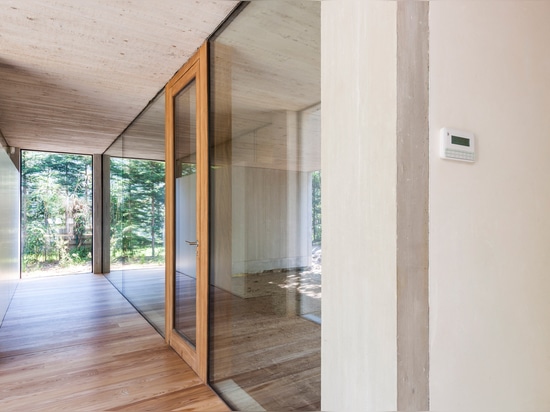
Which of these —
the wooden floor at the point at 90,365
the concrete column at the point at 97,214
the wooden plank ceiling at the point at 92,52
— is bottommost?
the wooden floor at the point at 90,365

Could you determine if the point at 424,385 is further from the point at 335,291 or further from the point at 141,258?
the point at 141,258

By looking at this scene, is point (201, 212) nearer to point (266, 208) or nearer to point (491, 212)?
point (266, 208)

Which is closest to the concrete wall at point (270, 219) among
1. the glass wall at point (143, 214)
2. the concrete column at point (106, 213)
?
the glass wall at point (143, 214)

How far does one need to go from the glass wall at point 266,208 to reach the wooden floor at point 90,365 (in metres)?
0.39

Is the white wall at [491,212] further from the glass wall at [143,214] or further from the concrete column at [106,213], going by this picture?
the concrete column at [106,213]

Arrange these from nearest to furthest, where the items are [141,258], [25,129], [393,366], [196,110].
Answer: [393,366], [196,110], [141,258], [25,129]

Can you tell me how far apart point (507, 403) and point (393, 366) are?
656 mm

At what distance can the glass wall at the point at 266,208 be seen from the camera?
1572 mm

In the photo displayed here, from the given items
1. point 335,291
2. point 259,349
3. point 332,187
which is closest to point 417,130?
point 332,187

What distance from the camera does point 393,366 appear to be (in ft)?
3.25

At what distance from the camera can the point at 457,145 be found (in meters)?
1.10

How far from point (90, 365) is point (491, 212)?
3.00 meters

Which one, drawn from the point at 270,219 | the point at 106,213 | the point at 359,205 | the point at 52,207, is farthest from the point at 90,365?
the point at 52,207

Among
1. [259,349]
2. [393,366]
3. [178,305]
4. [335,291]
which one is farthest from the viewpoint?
[178,305]
